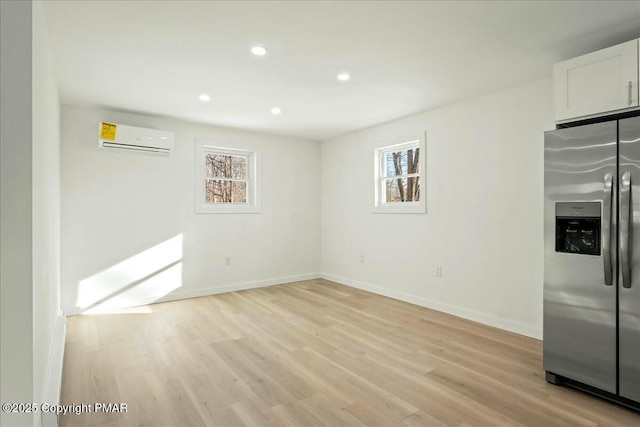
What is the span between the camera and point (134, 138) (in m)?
4.34

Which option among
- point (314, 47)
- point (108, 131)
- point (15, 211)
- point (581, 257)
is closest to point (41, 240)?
point (15, 211)

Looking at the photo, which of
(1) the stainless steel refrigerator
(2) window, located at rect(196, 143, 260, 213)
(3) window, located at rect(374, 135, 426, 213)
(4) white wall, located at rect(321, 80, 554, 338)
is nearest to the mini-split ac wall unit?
(2) window, located at rect(196, 143, 260, 213)

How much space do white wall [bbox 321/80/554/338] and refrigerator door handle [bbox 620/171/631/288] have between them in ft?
3.71

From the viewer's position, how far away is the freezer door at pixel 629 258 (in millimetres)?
2143

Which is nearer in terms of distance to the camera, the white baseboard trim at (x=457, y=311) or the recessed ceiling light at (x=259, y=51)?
the recessed ceiling light at (x=259, y=51)

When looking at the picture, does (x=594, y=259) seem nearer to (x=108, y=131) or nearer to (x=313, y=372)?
(x=313, y=372)

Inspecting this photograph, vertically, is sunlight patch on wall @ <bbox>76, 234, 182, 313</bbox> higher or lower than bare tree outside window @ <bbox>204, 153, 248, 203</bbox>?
lower

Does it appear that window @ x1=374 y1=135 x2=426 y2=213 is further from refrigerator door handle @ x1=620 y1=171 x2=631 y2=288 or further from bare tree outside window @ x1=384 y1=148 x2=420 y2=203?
refrigerator door handle @ x1=620 y1=171 x2=631 y2=288

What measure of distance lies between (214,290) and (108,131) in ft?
8.43

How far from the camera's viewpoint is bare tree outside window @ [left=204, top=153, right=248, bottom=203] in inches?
207

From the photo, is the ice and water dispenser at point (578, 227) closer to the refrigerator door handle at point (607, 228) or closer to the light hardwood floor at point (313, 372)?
the refrigerator door handle at point (607, 228)

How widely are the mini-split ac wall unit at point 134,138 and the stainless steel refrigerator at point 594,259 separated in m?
4.32

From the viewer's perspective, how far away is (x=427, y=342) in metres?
3.23

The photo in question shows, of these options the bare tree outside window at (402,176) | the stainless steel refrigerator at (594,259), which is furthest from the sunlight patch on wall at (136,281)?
the stainless steel refrigerator at (594,259)
